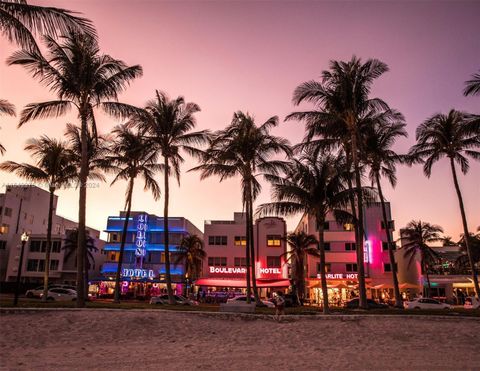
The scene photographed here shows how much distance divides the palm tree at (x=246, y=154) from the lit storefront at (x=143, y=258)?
89.5ft

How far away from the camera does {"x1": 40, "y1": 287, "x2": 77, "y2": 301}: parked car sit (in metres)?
36.0

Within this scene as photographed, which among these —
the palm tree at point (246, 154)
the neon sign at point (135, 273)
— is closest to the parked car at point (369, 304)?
the palm tree at point (246, 154)

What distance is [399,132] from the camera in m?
29.7

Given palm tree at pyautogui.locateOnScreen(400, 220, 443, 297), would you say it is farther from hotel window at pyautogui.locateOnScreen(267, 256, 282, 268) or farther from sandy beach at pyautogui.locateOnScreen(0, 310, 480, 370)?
sandy beach at pyautogui.locateOnScreen(0, 310, 480, 370)

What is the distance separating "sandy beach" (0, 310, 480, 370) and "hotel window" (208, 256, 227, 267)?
115ft

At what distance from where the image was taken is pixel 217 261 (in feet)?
177

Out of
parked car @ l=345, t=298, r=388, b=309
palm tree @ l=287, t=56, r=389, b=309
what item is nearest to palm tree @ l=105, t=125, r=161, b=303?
palm tree @ l=287, t=56, r=389, b=309

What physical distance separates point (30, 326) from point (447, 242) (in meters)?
81.8

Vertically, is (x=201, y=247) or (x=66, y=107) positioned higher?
(x=66, y=107)

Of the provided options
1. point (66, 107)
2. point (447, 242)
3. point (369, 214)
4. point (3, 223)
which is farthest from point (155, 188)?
point (447, 242)

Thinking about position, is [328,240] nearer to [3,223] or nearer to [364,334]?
[364,334]

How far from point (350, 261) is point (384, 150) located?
26.6 meters

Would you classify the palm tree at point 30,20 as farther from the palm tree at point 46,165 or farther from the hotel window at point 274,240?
the hotel window at point 274,240

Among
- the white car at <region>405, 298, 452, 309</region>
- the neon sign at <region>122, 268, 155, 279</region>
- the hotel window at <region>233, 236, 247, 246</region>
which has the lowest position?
the white car at <region>405, 298, 452, 309</region>
